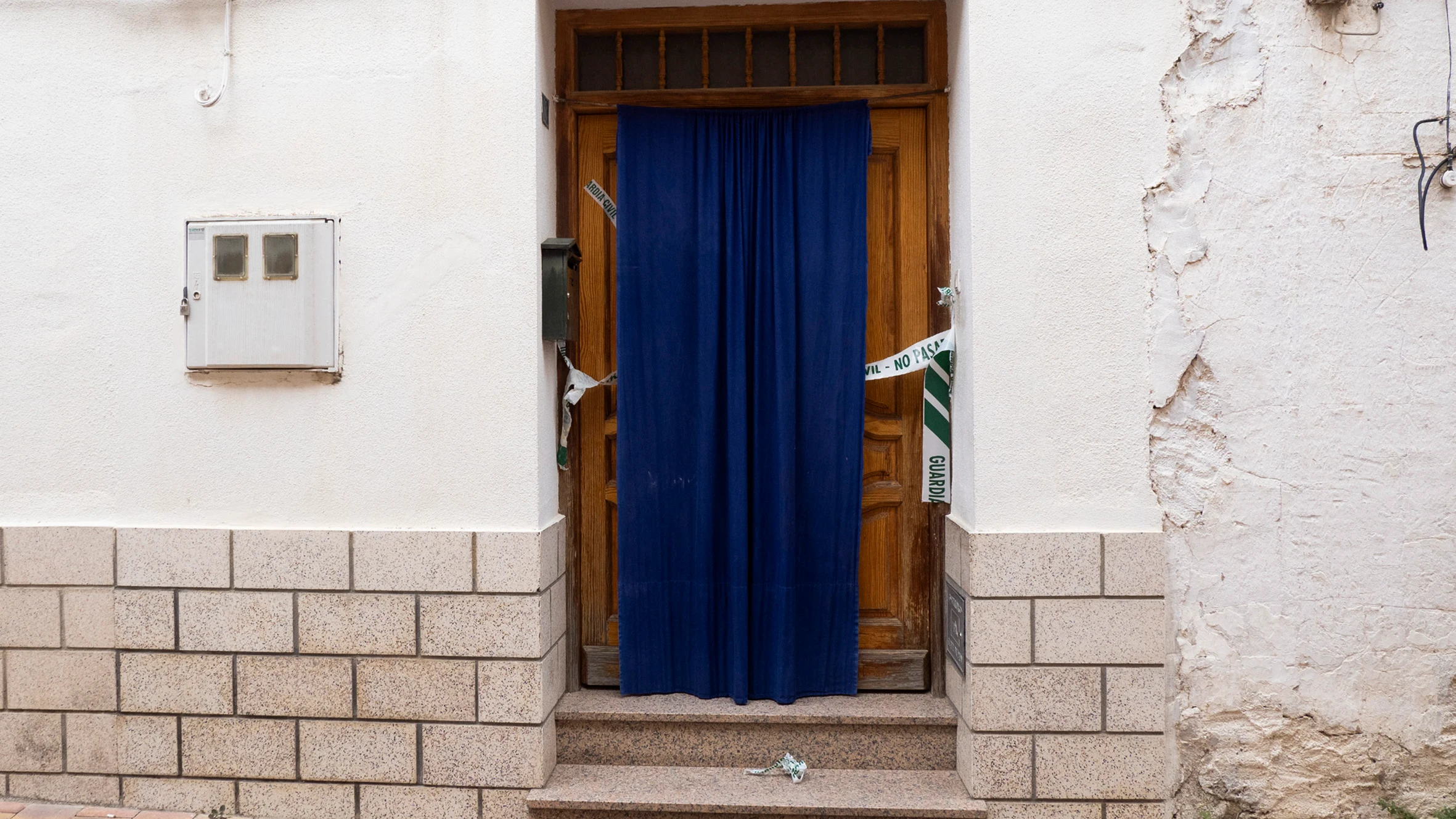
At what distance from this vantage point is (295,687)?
3.10 m

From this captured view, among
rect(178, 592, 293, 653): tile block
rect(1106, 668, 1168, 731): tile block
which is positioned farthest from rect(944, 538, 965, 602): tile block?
rect(178, 592, 293, 653): tile block

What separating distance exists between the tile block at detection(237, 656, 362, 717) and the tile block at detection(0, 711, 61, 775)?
77 centimetres

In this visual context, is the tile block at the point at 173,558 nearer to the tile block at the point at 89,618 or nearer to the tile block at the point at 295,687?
the tile block at the point at 89,618

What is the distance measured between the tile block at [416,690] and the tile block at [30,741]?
4.07 ft

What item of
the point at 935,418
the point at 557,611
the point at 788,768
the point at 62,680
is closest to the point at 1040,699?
the point at 788,768

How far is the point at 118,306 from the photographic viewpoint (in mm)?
3186

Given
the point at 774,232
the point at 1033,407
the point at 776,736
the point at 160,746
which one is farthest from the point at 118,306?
the point at 1033,407

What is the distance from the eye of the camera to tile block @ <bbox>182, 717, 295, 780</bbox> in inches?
122

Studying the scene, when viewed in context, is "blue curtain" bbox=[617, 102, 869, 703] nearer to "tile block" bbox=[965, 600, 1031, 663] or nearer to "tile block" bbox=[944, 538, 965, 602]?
"tile block" bbox=[944, 538, 965, 602]

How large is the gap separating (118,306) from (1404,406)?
4755mm

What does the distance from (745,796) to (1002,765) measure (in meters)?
0.93

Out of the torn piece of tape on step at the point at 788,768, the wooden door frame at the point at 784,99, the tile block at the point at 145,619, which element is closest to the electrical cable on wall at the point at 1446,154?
the wooden door frame at the point at 784,99

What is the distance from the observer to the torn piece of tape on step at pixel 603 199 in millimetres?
3492

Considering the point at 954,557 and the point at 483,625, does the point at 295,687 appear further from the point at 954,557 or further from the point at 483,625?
the point at 954,557
